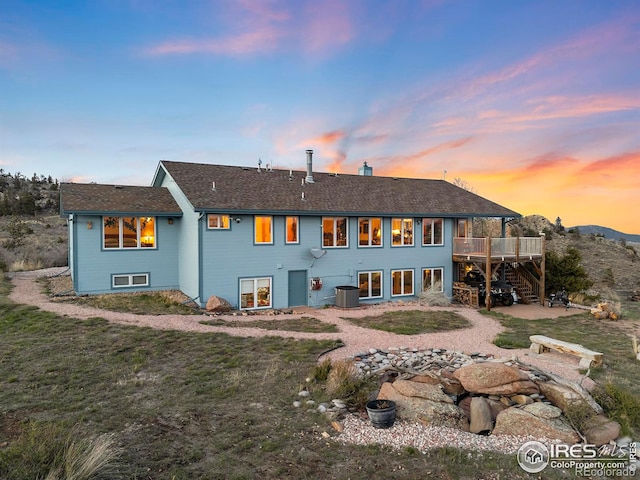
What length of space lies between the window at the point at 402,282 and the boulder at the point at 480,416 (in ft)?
41.5

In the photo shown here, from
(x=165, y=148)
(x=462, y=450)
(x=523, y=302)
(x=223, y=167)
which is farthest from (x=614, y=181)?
(x=165, y=148)

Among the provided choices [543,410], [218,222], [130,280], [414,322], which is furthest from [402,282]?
[543,410]

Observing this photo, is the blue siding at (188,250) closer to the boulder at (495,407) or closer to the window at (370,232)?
the window at (370,232)

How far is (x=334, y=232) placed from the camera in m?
18.4

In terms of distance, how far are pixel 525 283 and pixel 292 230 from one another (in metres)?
13.6

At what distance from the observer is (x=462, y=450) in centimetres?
564

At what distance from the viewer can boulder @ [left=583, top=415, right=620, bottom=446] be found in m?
6.14

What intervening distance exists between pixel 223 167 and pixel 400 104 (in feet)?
36.3

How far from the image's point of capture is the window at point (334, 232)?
59.7 ft

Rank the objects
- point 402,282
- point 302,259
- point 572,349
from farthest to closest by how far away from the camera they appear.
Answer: point 402,282 < point 302,259 < point 572,349

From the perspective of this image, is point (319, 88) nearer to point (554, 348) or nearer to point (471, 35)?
point (471, 35)

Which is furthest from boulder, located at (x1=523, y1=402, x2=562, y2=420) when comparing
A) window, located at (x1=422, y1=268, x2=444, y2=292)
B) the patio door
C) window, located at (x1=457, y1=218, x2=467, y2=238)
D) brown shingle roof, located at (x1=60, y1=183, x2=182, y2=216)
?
window, located at (x1=457, y1=218, x2=467, y2=238)

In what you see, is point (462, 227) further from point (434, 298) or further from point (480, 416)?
point (480, 416)

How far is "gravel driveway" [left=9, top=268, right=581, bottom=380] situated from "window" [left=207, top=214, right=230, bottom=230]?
3875 mm
